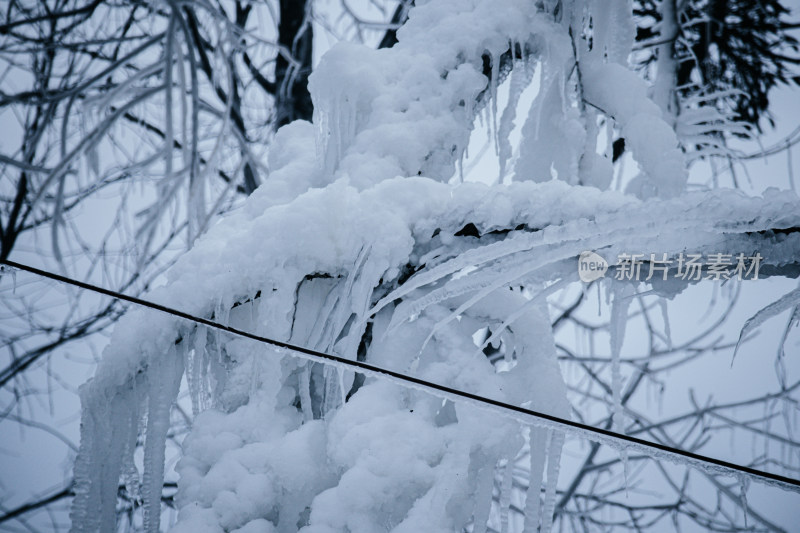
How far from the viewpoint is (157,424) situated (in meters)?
0.96

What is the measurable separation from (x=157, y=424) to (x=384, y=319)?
0.44m

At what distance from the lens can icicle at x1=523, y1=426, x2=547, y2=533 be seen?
2.93 feet

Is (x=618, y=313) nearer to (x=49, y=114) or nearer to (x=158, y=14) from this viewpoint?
(x=49, y=114)

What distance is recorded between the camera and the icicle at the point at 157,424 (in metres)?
0.91

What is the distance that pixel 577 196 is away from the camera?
2.70 feet

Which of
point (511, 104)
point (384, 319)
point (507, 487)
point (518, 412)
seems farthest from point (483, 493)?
point (511, 104)

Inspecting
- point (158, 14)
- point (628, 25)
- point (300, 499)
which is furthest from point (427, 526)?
point (158, 14)

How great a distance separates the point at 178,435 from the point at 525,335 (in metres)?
2.20

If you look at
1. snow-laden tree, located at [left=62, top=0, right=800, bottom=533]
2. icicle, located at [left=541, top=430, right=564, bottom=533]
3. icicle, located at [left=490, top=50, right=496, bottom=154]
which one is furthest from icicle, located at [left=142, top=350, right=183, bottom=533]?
icicle, located at [left=490, top=50, right=496, bottom=154]
